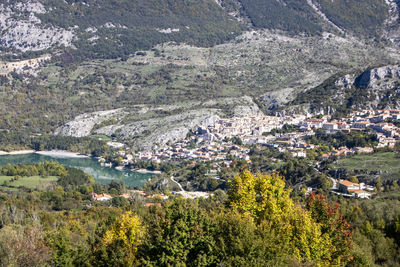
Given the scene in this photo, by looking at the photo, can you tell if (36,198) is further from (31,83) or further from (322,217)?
(31,83)

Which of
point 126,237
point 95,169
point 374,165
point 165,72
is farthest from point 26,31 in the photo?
point 126,237

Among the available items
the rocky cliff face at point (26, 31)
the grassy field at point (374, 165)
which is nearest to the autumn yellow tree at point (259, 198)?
the grassy field at point (374, 165)

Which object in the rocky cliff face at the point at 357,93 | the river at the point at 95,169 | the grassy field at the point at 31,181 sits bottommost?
the river at the point at 95,169

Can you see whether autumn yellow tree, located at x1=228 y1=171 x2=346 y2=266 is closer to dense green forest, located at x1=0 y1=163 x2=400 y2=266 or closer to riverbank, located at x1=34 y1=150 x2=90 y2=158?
dense green forest, located at x1=0 y1=163 x2=400 y2=266

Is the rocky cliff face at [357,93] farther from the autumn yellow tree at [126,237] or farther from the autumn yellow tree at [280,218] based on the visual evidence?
the autumn yellow tree at [126,237]

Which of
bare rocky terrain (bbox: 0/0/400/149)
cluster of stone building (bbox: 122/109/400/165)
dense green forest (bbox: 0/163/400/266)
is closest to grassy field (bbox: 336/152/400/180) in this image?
cluster of stone building (bbox: 122/109/400/165)

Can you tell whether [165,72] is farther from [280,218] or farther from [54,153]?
[280,218]
